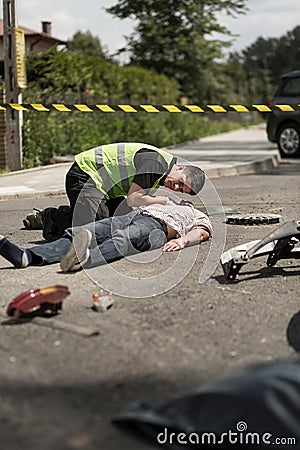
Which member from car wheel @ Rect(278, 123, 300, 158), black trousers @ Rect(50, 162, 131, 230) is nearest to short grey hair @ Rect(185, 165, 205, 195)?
black trousers @ Rect(50, 162, 131, 230)

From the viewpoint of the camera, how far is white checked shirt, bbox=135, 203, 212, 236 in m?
6.83

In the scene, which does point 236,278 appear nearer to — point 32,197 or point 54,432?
point 54,432

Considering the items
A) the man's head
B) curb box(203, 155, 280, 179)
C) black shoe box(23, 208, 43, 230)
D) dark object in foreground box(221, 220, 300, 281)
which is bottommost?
curb box(203, 155, 280, 179)

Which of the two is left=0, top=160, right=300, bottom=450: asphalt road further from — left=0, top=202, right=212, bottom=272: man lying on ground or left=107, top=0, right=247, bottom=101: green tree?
left=107, top=0, right=247, bottom=101: green tree

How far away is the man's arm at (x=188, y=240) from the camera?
6.88m

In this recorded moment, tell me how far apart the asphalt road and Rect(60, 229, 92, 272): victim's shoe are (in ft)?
0.27

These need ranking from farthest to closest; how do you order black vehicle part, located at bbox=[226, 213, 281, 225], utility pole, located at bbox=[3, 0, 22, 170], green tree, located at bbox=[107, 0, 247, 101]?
green tree, located at bbox=[107, 0, 247, 101], utility pole, located at bbox=[3, 0, 22, 170], black vehicle part, located at bbox=[226, 213, 281, 225]

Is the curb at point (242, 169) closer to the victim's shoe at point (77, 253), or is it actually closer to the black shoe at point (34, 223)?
the black shoe at point (34, 223)

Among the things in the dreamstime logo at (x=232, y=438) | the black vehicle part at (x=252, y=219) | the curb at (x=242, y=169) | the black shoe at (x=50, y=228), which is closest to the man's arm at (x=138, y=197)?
the black shoe at (x=50, y=228)

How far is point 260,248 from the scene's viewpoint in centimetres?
598

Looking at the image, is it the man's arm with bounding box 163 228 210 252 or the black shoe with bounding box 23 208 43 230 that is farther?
the black shoe with bounding box 23 208 43 230

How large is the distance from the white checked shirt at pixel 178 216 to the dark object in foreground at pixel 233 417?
3.52 m

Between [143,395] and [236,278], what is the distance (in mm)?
2508

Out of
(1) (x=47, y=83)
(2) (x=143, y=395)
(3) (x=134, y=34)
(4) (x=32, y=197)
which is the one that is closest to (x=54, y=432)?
(2) (x=143, y=395)
